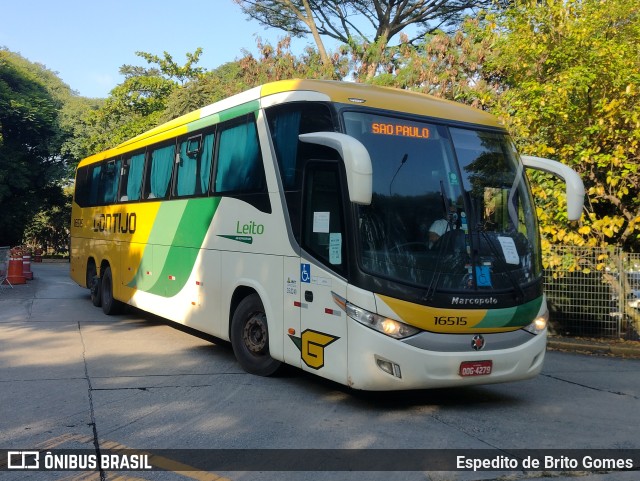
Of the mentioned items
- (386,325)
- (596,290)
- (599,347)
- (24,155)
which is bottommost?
(599,347)

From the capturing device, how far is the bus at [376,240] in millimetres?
6133

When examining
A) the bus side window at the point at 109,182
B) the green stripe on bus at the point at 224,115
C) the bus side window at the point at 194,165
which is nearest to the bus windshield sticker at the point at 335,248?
the green stripe on bus at the point at 224,115

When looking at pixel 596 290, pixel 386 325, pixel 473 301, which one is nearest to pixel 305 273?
pixel 386 325

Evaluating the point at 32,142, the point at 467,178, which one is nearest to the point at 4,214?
the point at 32,142

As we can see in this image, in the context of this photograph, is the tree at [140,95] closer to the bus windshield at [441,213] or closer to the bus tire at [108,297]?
the bus tire at [108,297]

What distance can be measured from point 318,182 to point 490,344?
2.41 metres

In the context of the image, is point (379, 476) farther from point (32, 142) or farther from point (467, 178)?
point (32, 142)

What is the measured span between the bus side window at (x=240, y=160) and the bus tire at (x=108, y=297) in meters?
5.64

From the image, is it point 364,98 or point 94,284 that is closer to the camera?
point 364,98

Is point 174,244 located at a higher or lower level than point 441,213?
lower

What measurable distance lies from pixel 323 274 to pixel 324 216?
0.60 m

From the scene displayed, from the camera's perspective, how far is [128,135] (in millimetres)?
33469

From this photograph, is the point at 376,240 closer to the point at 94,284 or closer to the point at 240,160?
the point at 240,160

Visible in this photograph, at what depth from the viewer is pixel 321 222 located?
22.1 ft
